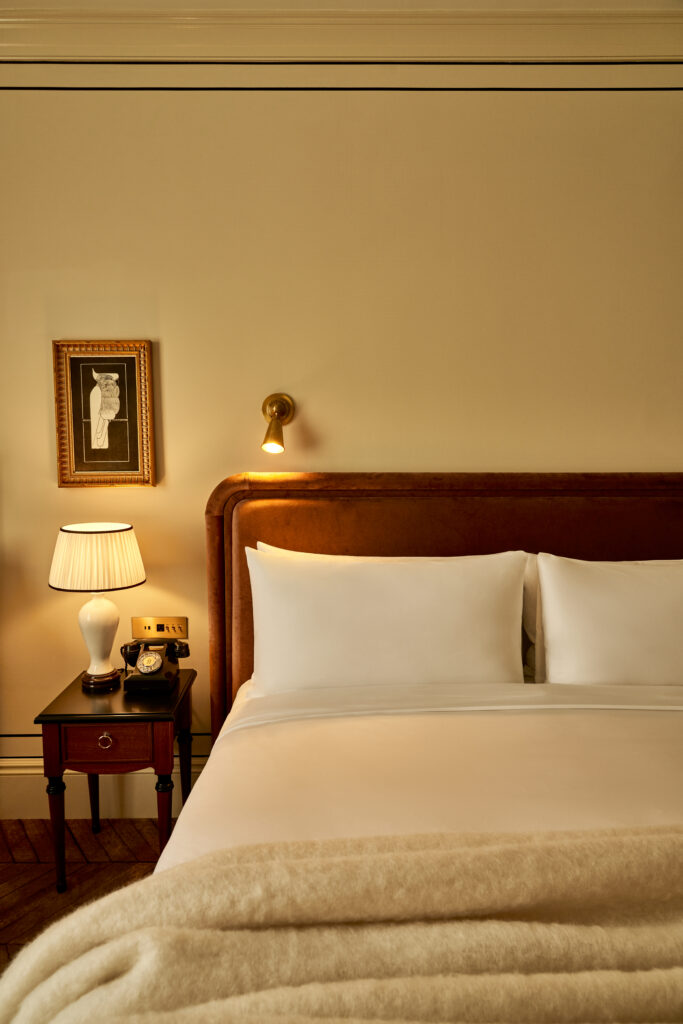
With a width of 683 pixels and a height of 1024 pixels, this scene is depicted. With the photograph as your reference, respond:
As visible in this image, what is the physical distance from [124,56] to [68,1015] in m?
2.59

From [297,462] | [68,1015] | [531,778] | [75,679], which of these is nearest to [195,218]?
[297,462]

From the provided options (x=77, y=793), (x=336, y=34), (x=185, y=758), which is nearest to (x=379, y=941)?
(x=185, y=758)

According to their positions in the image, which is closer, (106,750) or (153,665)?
(106,750)

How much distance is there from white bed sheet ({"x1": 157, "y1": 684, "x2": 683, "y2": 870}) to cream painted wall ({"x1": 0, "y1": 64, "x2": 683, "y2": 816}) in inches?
34.2

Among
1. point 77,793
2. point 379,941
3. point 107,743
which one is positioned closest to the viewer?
point 379,941

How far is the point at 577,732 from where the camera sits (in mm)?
1667

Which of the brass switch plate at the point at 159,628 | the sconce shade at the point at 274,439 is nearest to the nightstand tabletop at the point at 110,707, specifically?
the brass switch plate at the point at 159,628

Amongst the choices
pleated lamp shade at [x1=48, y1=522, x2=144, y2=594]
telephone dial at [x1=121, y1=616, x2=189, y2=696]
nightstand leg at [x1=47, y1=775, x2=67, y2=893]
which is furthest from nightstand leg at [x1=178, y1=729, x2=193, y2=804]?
pleated lamp shade at [x1=48, y1=522, x2=144, y2=594]

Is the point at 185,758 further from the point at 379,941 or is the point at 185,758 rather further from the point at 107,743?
the point at 379,941

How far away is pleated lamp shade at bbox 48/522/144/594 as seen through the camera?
2113 mm

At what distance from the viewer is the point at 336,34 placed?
→ 7.48 ft

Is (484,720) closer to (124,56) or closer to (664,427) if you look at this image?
(664,427)

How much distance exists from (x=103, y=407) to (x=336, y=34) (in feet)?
4.77

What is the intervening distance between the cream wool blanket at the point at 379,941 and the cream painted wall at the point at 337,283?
5.07 feet
